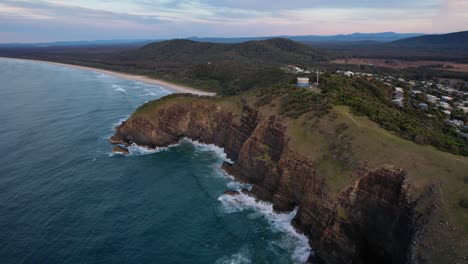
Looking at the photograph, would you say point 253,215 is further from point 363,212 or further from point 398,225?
point 398,225

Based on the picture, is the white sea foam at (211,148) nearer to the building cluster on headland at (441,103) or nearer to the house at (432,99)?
the building cluster on headland at (441,103)

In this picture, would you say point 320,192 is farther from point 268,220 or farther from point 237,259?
point 237,259

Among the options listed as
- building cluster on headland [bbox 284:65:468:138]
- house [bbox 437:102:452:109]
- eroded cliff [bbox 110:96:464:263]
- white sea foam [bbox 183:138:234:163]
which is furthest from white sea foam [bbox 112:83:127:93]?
house [bbox 437:102:452:109]

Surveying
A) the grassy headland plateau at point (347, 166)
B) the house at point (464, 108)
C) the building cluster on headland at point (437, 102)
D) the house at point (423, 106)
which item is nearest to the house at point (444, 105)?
the building cluster on headland at point (437, 102)

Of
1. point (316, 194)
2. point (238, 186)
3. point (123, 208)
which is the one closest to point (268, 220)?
point (316, 194)

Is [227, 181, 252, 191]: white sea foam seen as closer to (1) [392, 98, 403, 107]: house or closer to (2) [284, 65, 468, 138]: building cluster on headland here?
(2) [284, 65, 468, 138]: building cluster on headland

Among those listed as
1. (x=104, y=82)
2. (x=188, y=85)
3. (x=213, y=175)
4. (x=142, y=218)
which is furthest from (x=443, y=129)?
(x=104, y=82)
